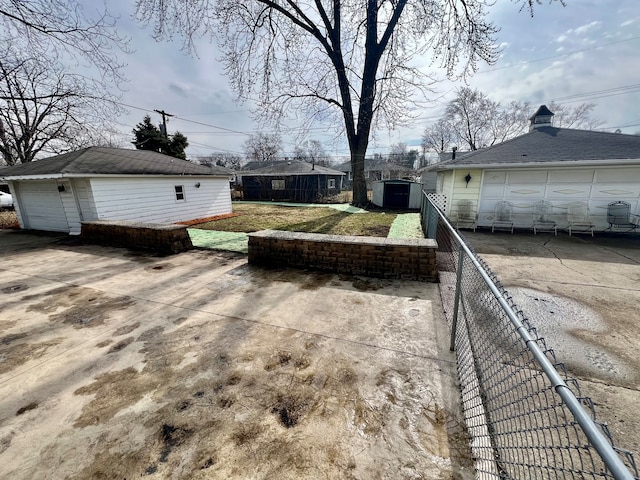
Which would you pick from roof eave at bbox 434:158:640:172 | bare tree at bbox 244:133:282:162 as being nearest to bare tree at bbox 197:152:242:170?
bare tree at bbox 244:133:282:162

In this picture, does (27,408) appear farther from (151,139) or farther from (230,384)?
(151,139)

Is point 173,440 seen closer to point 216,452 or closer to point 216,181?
point 216,452

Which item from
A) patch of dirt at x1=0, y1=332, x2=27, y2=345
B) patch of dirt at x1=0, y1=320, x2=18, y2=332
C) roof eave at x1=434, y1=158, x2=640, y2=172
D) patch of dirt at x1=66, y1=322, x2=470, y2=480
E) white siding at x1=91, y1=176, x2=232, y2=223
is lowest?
patch of dirt at x1=66, y1=322, x2=470, y2=480

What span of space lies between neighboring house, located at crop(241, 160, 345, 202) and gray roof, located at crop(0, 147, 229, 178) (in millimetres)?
9224

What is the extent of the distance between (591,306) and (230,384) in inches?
185

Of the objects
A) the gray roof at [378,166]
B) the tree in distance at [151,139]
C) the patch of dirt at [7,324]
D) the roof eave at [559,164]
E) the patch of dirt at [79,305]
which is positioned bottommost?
the patch of dirt at [7,324]

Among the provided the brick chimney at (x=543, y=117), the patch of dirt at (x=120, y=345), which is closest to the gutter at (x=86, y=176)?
the patch of dirt at (x=120, y=345)

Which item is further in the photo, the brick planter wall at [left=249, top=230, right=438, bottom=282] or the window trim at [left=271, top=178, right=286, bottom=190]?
the window trim at [left=271, top=178, right=286, bottom=190]

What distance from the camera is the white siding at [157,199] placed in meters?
8.62

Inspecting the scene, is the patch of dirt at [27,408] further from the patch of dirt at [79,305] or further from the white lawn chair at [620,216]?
the white lawn chair at [620,216]

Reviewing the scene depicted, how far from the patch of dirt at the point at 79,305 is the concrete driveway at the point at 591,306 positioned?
513 centimetres

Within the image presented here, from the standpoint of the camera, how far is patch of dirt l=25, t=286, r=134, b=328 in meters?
3.29

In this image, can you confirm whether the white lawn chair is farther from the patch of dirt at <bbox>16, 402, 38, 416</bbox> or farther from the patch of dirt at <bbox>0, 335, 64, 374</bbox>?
the patch of dirt at <bbox>0, 335, 64, 374</bbox>

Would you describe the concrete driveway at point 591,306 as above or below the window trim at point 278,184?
below
